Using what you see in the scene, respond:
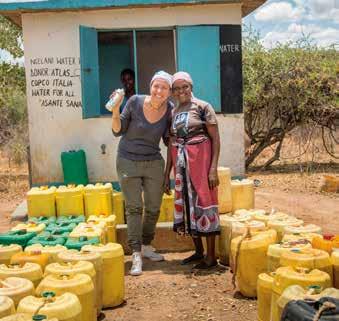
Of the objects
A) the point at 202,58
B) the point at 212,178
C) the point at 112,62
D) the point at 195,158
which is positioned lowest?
the point at 212,178

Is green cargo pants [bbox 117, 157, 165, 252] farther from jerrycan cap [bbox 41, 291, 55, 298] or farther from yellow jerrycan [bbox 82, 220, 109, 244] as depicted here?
jerrycan cap [bbox 41, 291, 55, 298]

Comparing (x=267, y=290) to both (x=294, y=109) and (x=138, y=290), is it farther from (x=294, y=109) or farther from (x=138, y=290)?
(x=294, y=109)

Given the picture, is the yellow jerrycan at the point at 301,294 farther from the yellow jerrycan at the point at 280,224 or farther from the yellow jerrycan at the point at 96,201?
the yellow jerrycan at the point at 96,201

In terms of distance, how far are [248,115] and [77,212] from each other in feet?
25.2

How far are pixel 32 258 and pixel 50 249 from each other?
0.83 feet

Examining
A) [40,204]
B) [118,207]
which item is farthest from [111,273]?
[118,207]

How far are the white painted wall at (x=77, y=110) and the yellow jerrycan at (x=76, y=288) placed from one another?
170 inches

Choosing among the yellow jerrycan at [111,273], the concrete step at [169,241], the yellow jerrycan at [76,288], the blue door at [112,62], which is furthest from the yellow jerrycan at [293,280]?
the blue door at [112,62]

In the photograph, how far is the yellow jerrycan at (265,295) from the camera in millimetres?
3791

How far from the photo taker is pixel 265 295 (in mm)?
3811

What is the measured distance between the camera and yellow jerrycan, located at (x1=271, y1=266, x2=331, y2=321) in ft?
11.1

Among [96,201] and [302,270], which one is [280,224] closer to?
[302,270]

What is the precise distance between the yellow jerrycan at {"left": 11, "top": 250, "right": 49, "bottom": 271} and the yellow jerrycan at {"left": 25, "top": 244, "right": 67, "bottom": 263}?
0.05 m

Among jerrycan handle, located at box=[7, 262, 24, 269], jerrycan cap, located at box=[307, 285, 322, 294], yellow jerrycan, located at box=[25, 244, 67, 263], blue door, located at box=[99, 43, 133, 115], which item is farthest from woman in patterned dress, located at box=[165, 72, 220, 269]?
blue door, located at box=[99, 43, 133, 115]
